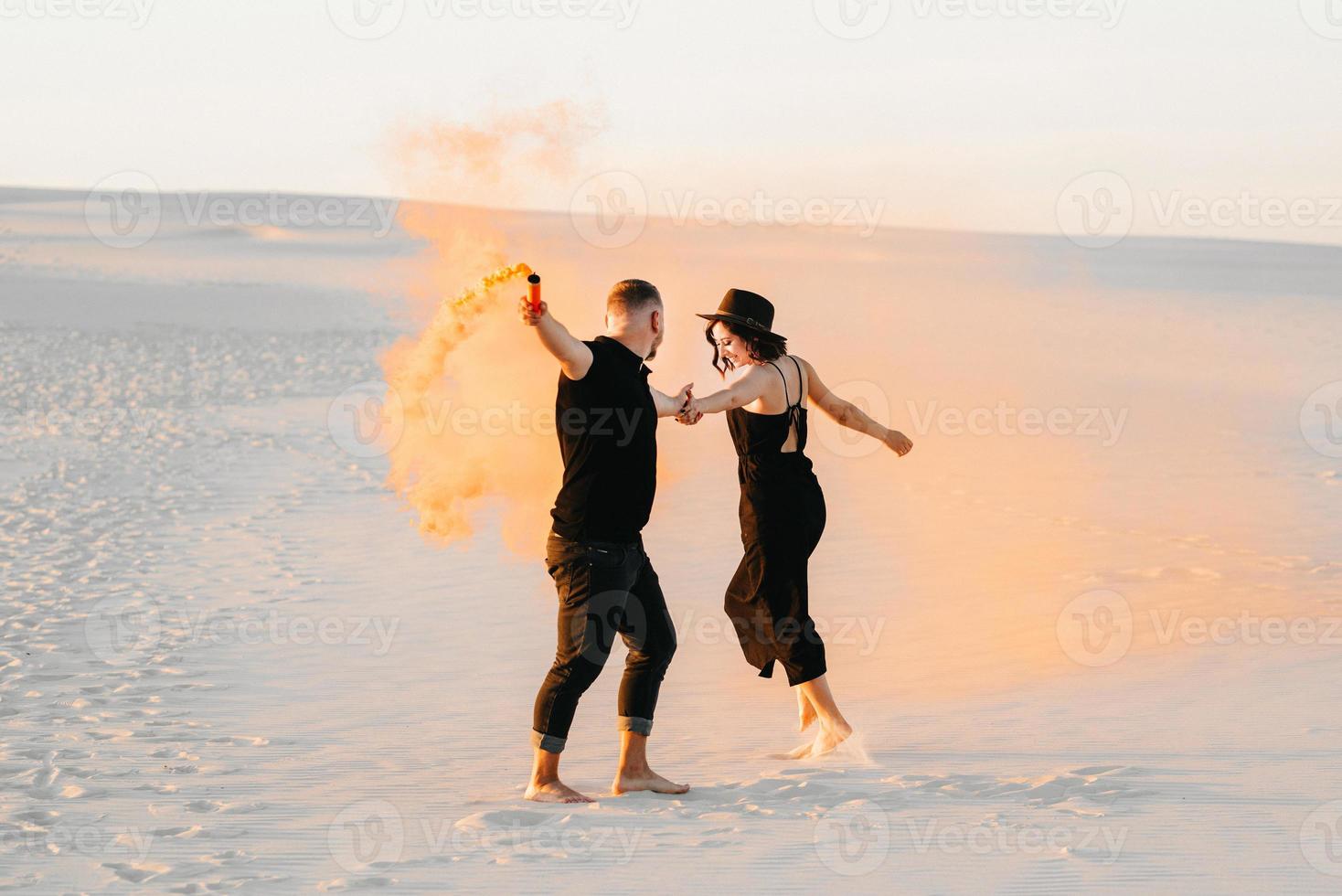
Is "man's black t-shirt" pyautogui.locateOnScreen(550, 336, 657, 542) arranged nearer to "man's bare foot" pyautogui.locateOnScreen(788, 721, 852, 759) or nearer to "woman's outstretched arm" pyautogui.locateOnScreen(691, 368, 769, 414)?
"woman's outstretched arm" pyautogui.locateOnScreen(691, 368, 769, 414)

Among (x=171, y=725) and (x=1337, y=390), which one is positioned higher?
(x=1337, y=390)

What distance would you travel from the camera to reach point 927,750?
6281 mm

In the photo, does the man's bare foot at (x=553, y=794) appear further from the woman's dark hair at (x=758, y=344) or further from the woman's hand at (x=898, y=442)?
the woman's hand at (x=898, y=442)

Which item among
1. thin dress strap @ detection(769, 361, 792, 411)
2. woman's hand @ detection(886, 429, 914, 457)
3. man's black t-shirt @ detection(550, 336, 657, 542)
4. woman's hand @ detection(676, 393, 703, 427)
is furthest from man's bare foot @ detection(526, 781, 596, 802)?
woman's hand @ detection(886, 429, 914, 457)

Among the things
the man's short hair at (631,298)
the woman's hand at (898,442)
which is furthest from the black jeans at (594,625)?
the woman's hand at (898,442)

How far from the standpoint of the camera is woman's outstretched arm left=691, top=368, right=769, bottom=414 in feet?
19.0

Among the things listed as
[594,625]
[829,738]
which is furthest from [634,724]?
[829,738]

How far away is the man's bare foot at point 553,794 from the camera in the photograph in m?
5.48

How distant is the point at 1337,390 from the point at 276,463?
1777 centimetres

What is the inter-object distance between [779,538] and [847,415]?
2.24ft

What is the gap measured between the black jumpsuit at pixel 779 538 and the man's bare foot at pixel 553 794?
42.1 inches

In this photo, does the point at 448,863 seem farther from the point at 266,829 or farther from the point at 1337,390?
the point at 1337,390

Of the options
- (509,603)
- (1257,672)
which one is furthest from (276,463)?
(1257,672)

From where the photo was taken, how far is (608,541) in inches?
214
